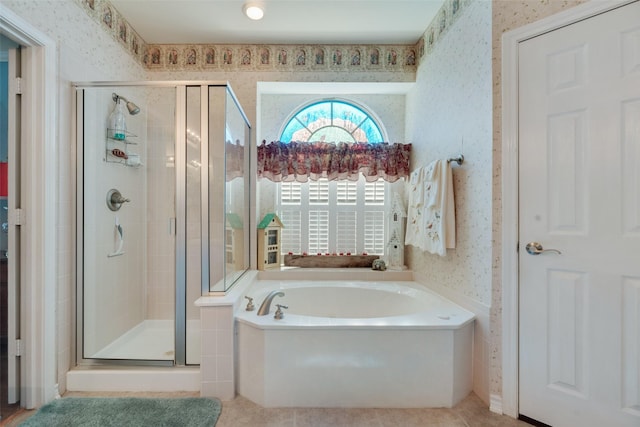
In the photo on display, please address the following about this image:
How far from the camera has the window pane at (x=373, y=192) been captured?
3.00 m

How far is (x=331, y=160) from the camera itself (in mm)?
2797

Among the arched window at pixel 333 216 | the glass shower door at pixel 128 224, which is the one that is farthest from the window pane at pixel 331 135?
the glass shower door at pixel 128 224

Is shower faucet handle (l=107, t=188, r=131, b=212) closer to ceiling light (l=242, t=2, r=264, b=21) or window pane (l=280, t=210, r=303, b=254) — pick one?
window pane (l=280, t=210, r=303, b=254)

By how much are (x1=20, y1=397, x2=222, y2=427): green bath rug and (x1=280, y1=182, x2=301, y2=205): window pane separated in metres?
1.83

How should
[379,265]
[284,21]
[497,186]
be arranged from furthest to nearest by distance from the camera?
[379,265] → [284,21] → [497,186]

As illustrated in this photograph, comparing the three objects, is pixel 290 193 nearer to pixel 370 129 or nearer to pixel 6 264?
pixel 370 129

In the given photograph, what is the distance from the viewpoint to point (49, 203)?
1.61m

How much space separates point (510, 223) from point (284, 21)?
7.25ft

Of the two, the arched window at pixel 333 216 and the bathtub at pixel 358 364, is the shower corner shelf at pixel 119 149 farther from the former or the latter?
the bathtub at pixel 358 364

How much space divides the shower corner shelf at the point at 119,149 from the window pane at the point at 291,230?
139 centimetres

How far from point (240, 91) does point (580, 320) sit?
2.87 m

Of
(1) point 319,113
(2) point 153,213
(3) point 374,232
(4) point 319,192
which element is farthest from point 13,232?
(3) point 374,232

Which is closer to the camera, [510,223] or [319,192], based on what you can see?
[510,223]

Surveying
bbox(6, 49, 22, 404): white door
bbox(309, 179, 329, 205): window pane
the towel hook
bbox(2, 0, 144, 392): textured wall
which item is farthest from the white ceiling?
bbox(309, 179, 329, 205): window pane
